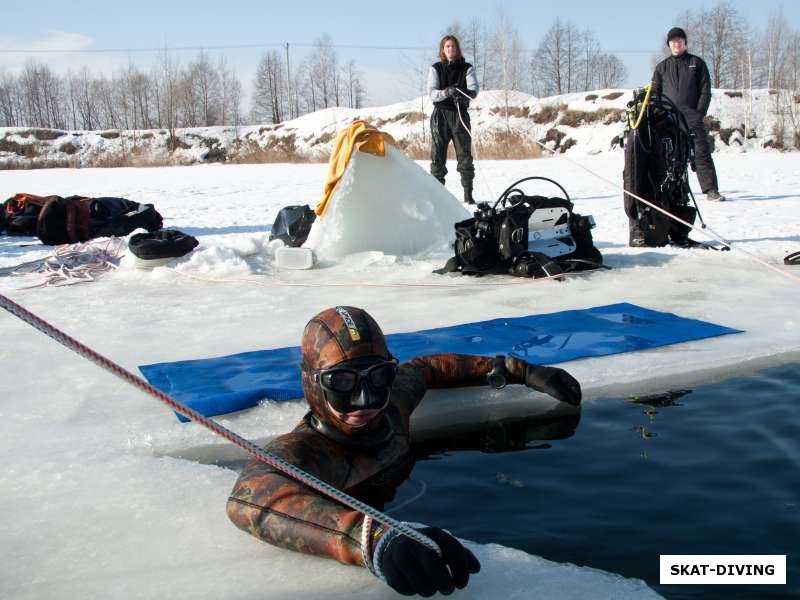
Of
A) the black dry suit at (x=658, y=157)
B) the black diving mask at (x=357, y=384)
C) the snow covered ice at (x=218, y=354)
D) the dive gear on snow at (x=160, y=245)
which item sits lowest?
the snow covered ice at (x=218, y=354)

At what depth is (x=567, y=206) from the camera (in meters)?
6.25

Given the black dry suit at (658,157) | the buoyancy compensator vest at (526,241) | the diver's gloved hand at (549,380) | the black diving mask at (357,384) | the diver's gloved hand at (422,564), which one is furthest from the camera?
the black dry suit at (658,157)

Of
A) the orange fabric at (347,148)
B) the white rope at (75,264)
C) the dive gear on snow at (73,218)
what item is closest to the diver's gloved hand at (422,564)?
the orange fabric at (347,148)

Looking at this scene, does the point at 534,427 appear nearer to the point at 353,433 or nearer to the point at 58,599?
the point at 353,433

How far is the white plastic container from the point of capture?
6.76 metres

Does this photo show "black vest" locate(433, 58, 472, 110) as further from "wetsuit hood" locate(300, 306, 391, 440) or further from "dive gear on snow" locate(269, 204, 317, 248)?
"wetsuit hood" locate(300, 306, 391, 440)

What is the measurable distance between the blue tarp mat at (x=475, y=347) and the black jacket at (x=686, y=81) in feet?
14.1

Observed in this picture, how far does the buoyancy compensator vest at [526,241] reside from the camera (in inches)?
239

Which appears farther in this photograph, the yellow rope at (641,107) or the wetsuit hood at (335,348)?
the yellow rope at (641,107)

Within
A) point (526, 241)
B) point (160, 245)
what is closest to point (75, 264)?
point (160, 245)

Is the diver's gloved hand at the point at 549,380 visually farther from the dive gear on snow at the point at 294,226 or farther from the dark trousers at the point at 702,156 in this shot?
the dark trousers at the point at 702,156

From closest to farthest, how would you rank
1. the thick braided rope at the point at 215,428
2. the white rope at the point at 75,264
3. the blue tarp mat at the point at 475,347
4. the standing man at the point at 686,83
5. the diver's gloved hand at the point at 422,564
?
the thick braided rope at the point at 215,428, the diver's gloved hand at the point at 422,564, the blue tarp mat at the point at 475,347, the white rope at the point at 75,264, the standing man at the point at 686,83

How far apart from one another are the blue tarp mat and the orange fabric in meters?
2.39

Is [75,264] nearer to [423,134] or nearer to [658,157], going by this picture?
[658,157]
